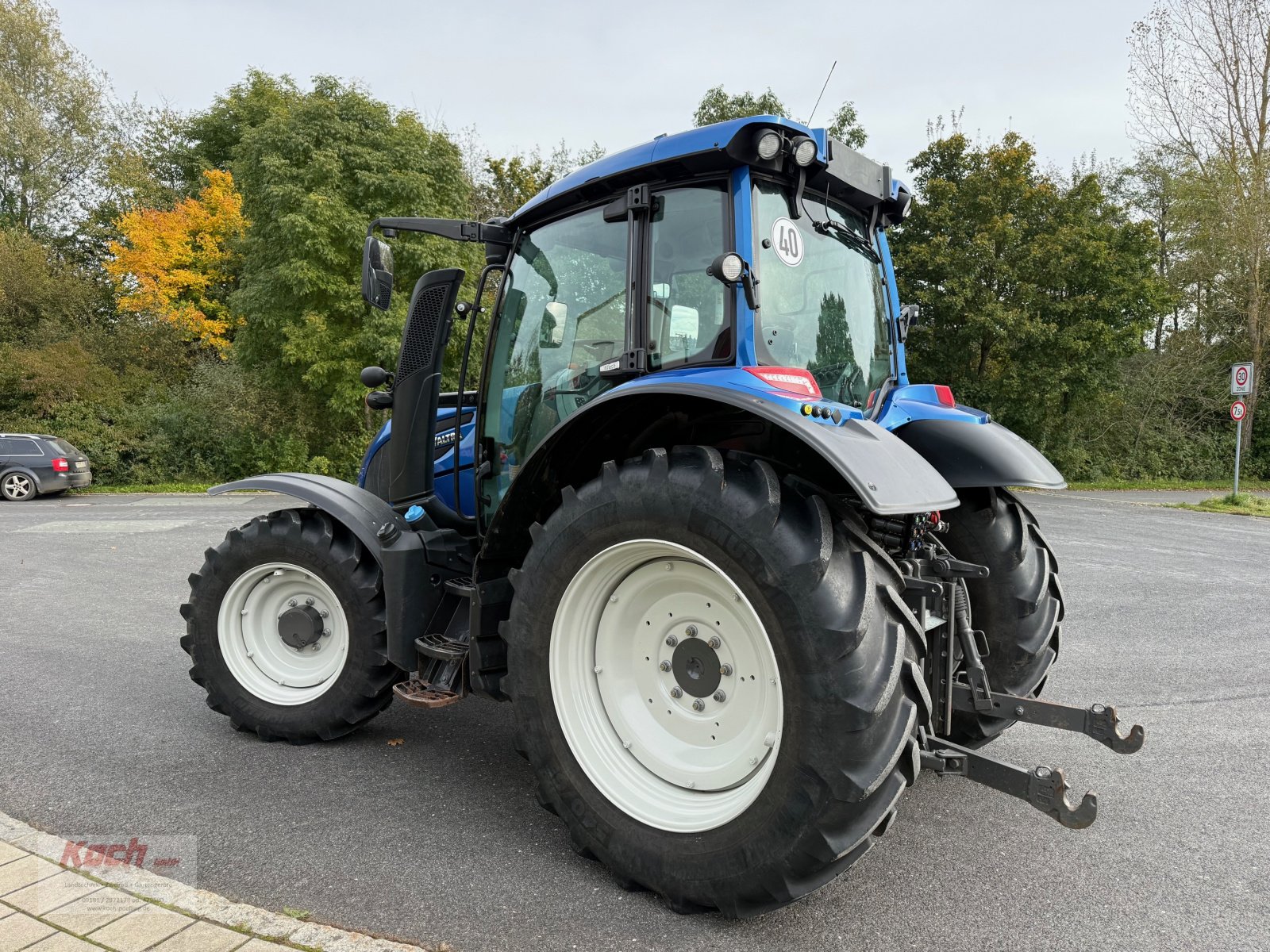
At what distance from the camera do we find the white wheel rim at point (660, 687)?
239 cm

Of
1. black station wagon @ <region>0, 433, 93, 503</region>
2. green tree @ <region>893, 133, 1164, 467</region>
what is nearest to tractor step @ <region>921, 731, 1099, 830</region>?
green tree @ <region>893, 133, 1164, 467</region>

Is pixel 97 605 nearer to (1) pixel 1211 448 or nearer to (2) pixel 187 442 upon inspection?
(2) pixel 187 442

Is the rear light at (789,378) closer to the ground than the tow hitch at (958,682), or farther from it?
farther from it

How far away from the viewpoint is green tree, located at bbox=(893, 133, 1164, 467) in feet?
61.0

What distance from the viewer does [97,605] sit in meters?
6.43

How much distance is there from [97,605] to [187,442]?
15872 millimetres

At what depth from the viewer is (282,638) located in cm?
360

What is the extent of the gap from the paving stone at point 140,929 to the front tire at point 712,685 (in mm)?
1081

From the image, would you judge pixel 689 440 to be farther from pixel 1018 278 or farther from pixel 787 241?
pixel 1018 278

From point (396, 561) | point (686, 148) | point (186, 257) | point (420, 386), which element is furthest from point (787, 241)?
point (186, 257)

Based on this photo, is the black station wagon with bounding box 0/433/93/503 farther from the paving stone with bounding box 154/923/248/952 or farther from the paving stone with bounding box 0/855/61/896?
the paving stone with bounding box 154/923/248/952

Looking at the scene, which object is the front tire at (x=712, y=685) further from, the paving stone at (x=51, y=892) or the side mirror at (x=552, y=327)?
the paving stone at (x=51, y=892)

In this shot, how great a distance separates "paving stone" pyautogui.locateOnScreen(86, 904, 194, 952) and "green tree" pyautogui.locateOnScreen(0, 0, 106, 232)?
34018 mm

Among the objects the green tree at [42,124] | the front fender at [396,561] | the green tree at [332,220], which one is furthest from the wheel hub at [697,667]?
the green tree at [42,124]
